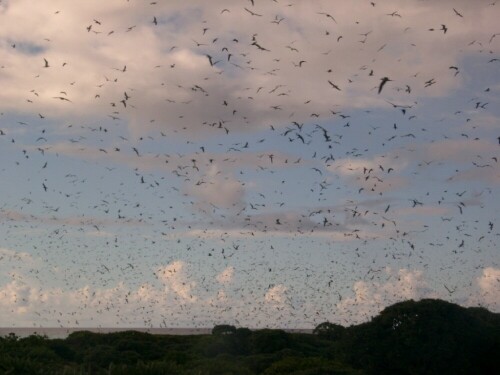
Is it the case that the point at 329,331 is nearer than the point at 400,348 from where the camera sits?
No

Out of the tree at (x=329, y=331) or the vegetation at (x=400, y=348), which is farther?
the tree at (x=329, y=331)

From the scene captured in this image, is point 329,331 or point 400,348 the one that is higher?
point 400,348

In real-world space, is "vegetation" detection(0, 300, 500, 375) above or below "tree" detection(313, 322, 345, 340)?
above

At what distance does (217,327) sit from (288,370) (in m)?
24.8

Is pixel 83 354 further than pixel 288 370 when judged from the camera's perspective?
Yes

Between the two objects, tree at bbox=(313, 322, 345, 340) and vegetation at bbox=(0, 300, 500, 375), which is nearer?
vegetation at bbox=(0, 300, 500, 375)

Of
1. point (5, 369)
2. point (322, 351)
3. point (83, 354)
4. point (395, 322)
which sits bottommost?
point (322, 351)

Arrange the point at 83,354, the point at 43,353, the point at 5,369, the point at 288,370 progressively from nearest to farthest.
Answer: the point at 5,369, the point at 288,370, the point at 43,353, the point at 83,354

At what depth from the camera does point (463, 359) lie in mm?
53062

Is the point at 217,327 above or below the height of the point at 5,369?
below

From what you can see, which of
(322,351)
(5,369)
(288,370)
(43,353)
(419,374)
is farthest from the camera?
(322,351)

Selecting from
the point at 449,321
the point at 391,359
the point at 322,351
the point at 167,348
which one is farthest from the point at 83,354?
the point at 449,321

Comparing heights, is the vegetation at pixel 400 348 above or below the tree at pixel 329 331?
above

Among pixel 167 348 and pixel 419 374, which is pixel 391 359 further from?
pixel 167 348
